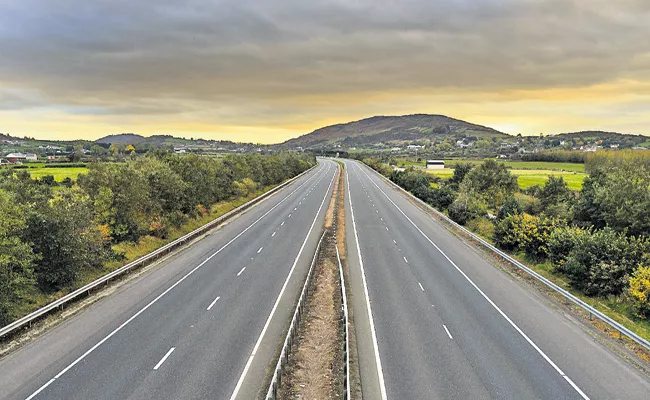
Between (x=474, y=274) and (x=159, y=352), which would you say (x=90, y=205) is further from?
(x=474, y=274)

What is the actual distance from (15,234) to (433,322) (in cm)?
2369

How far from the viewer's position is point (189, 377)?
54.1ft

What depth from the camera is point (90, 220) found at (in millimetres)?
31594

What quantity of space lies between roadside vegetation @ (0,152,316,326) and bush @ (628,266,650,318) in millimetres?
31646

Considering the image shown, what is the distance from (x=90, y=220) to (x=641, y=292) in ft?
114

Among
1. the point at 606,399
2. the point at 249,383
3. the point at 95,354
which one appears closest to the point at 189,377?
the point at 249,383

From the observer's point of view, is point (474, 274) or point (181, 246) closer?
point (474, 274)

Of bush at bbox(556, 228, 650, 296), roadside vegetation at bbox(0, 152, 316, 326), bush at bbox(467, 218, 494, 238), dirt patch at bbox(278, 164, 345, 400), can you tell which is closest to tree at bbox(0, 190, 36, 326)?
roadside vegetation at bbox(0, 152, 316, 326)

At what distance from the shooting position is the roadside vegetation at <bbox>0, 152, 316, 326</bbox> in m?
23.6

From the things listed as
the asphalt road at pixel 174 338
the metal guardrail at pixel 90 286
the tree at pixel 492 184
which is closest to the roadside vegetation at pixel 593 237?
the tree at pixel 492 184

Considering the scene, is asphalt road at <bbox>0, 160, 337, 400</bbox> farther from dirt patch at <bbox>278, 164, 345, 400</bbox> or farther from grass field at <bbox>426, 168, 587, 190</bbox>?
grass field at <bbox>426, 168, 587, 190</bbox>

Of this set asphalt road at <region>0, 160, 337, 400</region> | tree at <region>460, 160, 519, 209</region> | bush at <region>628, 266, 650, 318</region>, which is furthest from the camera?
tree at <region>460, 160, 519, 209</region>

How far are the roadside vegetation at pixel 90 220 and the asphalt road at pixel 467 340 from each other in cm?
1776

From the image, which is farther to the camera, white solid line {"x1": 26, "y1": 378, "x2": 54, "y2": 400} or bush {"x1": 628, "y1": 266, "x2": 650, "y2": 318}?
bush {"x1": 628, "y1": 266, "x2": 650, "y2": 318}
